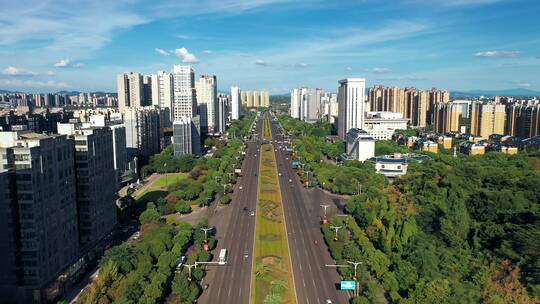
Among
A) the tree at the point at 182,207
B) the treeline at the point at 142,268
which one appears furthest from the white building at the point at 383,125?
the treeline at the point at 142,268

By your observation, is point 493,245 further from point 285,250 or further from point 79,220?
point 79,220

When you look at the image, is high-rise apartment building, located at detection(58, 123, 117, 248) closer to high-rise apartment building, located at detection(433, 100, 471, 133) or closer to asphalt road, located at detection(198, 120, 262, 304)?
asphalt road, located at detection(198, 120, 262, 304)

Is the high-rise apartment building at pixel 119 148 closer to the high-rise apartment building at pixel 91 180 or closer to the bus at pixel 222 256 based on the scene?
the high-rise apartment building at pixel 91 180

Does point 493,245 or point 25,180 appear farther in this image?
point 493,245

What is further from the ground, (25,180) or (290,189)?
(25,180)

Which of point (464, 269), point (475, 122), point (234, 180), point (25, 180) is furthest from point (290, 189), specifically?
point (475, 122)

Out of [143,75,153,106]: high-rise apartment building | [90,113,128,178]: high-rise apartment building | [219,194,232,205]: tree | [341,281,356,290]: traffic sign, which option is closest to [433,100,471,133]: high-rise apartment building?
[219,194,232,205]: tree
